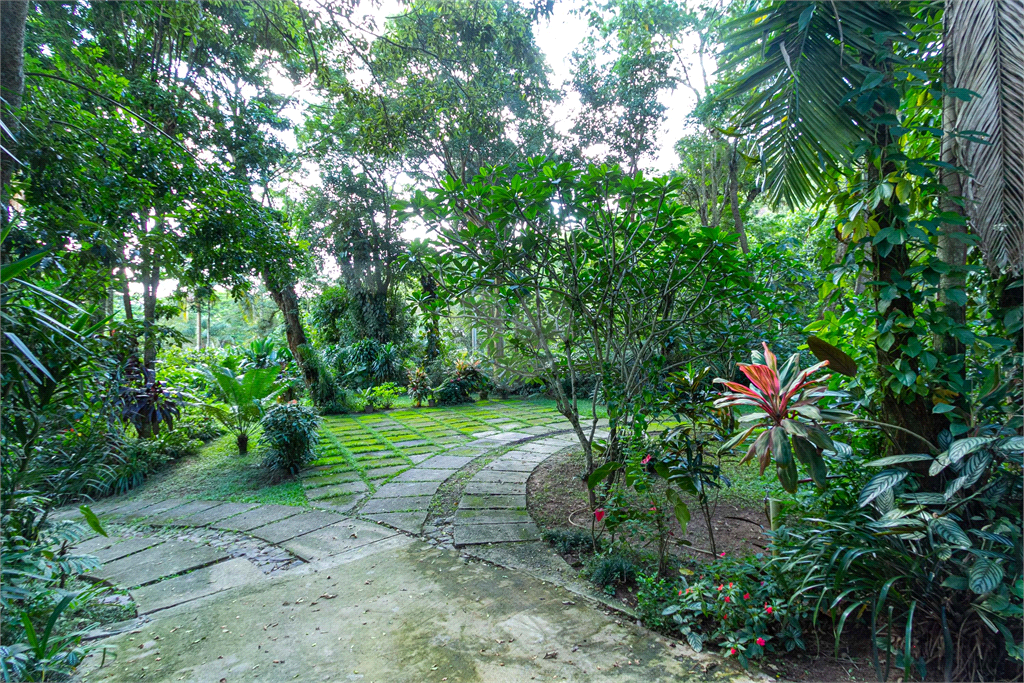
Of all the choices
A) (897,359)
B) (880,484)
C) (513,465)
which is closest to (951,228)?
(897,359)

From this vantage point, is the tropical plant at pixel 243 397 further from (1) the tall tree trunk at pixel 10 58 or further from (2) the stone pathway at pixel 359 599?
(1) the tall tree trunk at pixel 10 58

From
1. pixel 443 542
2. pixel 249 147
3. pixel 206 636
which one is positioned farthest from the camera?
pixel 249 147

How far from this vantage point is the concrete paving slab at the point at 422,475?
4.42 meters

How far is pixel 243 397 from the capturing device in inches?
217

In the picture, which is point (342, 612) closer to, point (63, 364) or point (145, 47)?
point (63, 364)

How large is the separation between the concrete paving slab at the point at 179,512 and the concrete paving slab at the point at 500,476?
2208mm

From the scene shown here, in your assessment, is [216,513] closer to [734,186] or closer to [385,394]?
[385,394]

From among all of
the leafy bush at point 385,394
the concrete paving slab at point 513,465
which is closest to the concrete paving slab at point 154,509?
the concrete paving slab at point 513,465

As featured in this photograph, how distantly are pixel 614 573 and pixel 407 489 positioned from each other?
224 centimetres

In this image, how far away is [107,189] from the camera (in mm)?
3438

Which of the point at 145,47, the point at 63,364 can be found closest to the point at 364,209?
the point at 145,47

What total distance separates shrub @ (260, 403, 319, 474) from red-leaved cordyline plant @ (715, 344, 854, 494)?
4094mm

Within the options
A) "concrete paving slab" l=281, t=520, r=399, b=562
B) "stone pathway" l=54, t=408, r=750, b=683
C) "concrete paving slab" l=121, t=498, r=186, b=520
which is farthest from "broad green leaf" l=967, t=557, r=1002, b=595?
"concrete paving slab" l=121, t=498, r=186, b=520

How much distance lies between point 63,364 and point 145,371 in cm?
388
